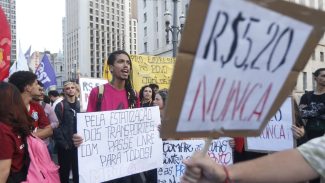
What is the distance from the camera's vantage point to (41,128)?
4.48 metres

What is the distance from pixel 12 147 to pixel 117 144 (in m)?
1.27

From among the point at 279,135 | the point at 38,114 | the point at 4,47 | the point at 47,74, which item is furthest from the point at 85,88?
the point at 279,135

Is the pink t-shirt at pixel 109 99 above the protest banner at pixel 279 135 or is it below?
above

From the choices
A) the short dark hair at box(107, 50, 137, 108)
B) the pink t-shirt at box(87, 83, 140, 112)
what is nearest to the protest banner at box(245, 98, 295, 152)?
the short dark hair at box(107, 50, 137, 108)

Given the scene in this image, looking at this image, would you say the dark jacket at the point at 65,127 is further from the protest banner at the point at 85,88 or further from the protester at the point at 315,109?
the protester at the point at 315,109

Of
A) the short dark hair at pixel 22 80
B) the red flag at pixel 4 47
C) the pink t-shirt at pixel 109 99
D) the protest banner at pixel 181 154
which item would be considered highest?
the red flag at pixel 4 47

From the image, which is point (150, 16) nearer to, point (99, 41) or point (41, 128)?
point (41, 128)

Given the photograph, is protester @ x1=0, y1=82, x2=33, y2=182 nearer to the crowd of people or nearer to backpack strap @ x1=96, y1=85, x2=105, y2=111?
the crowd of people

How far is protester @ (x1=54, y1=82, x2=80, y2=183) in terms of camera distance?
5.60 meters

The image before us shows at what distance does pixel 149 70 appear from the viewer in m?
9.15

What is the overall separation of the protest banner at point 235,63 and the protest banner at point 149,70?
7.11 meters

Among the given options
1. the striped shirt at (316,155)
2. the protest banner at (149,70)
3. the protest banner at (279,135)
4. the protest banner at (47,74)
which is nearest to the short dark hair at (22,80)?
the protest banner at (279,135)

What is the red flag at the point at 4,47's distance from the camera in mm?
3971

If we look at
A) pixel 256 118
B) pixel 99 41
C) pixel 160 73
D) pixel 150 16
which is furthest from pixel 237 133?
pixel 99 41
